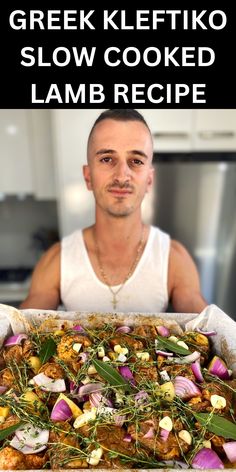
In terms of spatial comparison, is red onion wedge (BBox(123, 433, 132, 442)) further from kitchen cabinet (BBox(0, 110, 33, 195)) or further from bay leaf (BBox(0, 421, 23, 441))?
kitchen cabinet (BBox(0, 110, 33, 195))

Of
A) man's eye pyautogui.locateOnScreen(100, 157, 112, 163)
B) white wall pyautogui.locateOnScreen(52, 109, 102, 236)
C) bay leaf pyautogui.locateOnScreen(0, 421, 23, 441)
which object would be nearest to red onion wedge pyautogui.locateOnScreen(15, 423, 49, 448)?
bay leaf pyautogui.locateOnScreen(0, 421, 23, 441)

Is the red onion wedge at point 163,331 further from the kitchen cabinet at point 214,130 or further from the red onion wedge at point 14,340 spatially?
the kitchen cabinet at point 214,130

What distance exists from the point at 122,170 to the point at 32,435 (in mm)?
630

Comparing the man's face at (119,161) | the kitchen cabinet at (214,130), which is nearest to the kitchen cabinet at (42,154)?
the kitchen cabinet at (214,130)

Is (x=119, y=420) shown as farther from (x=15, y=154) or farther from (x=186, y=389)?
(x=15, y=154)

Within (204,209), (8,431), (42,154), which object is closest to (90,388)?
(8,431)

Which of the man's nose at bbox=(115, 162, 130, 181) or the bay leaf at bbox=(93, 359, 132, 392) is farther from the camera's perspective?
the man's nose at bbox=(115, 162, 130, 181)

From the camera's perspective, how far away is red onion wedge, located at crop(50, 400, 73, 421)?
0.59m

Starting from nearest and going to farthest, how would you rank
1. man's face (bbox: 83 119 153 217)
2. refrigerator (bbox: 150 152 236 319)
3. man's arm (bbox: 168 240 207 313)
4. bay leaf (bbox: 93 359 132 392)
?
bay leaf (bbox: 93 359 132 392), man's face (bbox: 83 119 153 217), man's arm (bbox: 168 240 207 313), refrigerator (bbox: 150 152 236 319)

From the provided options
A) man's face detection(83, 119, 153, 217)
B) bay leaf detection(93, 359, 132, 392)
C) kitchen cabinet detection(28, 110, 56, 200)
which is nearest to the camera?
bay leaf detection(93, 359, 132, 392)

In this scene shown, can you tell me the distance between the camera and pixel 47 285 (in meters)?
1.15

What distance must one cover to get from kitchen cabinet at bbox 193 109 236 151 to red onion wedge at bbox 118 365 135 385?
4.11ft

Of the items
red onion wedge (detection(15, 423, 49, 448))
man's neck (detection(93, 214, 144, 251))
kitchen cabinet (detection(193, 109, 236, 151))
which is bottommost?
red onion wedge (detection(15, 423, 49, 448))

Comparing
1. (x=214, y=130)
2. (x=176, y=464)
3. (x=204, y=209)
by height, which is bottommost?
(x=176, y=464)
